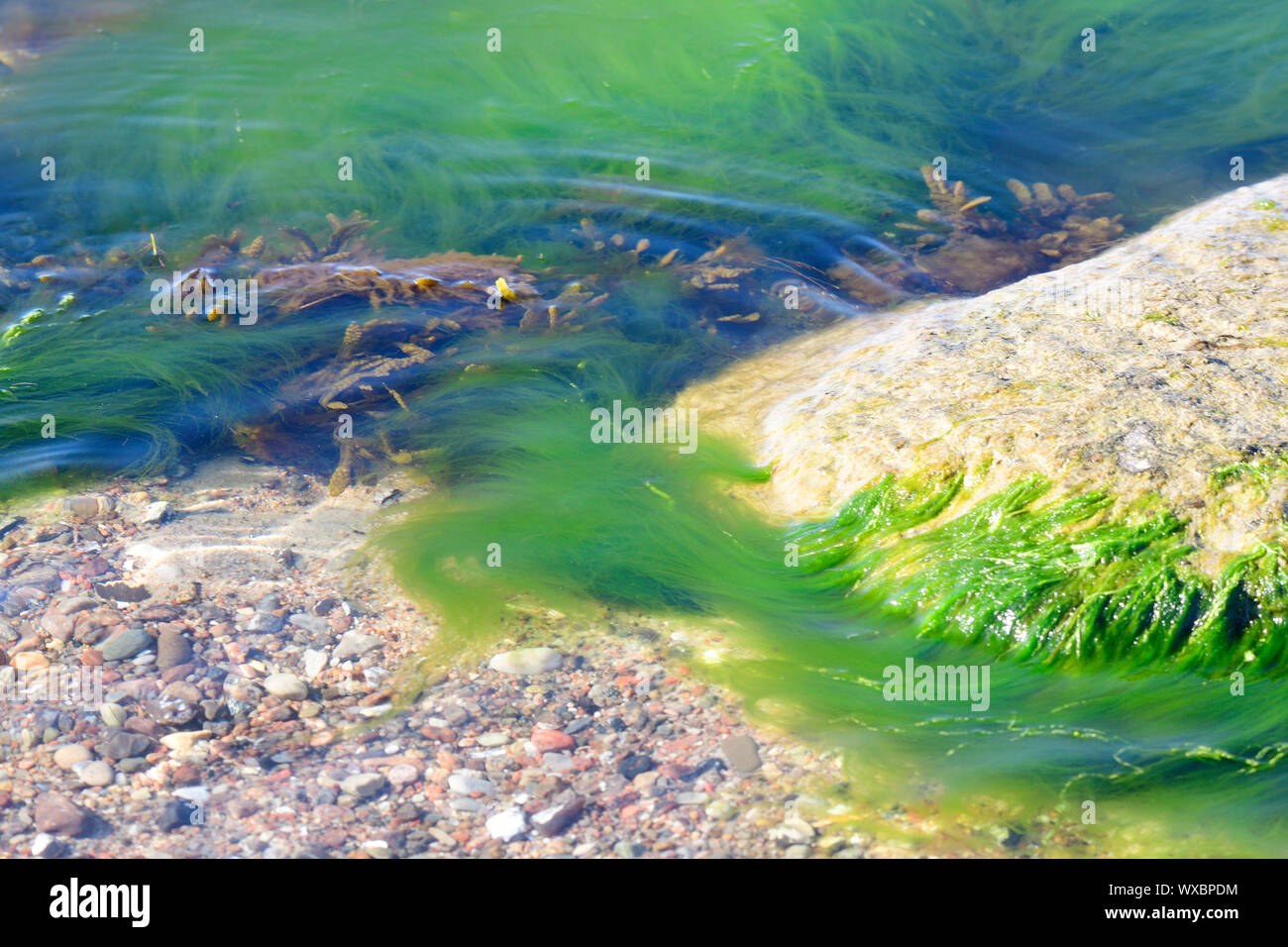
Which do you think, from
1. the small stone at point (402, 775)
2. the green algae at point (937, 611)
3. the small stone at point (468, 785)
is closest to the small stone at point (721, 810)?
the green algae at point (937, 611)

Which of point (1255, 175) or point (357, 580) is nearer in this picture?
point (357, 580)

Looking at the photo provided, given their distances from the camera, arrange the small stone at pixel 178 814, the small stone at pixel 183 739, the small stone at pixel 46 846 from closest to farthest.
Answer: the small stone at pixel 46 846
the small stone at pixel 178 814
the small stone at pixel 183 739

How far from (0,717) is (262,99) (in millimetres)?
5011

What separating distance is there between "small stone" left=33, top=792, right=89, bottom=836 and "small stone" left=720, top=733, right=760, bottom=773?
1.74 m

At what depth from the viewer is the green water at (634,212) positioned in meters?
2.68

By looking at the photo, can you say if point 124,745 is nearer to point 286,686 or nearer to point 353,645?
point 286,686

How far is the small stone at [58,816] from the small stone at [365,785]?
0.66 m

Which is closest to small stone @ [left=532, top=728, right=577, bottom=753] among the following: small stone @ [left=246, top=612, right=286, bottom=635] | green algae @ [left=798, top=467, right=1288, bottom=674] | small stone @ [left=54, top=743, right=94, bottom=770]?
small stone @ [left=246, top=612, right=286, bottom=635]

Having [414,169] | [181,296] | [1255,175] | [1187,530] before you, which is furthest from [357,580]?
[1255,175]

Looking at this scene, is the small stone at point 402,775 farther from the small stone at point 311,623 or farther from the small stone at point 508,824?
the small stone at point 311,623

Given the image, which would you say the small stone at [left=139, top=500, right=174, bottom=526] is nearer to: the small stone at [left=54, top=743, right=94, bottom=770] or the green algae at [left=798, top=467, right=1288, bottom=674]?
the small stone at [left=54, top=743, right=94, bottom=770]

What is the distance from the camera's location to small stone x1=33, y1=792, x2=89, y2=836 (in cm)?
234

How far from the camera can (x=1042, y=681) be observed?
2.75m
